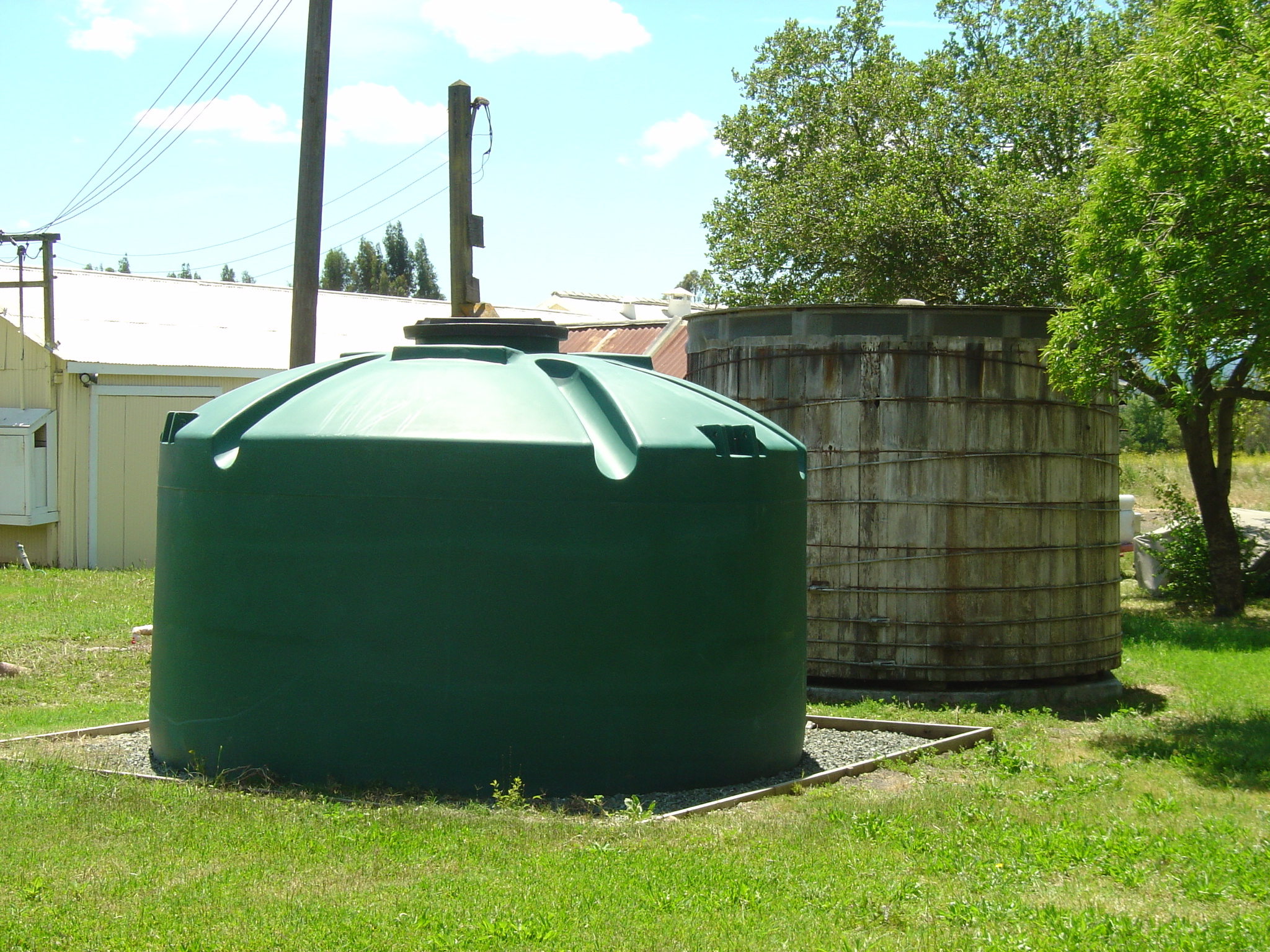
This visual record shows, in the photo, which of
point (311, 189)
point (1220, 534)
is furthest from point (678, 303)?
point (311, 189)

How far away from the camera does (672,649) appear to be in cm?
612

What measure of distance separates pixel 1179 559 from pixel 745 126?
911 cm

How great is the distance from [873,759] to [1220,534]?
10638 mm

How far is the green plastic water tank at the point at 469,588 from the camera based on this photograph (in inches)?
231

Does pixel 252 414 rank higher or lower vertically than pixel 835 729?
higher

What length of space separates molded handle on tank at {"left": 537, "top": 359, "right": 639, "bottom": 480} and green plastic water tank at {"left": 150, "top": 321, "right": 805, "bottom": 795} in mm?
16

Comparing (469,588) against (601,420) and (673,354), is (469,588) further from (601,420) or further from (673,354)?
(673,354)

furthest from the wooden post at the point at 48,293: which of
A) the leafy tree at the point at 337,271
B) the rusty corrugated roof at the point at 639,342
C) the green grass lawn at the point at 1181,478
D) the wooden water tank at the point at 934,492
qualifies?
the leafy tree at the point at 337,271

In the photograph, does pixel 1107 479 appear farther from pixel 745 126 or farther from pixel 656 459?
pixel 745 126

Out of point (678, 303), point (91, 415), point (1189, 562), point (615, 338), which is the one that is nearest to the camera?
point (1189, 562)

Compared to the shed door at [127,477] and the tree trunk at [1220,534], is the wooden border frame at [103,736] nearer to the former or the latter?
the shed door at [127,477]

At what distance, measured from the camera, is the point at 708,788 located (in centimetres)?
637

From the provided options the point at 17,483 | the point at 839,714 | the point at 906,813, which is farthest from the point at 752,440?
the point at 17,483

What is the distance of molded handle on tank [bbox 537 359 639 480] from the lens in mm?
6012
